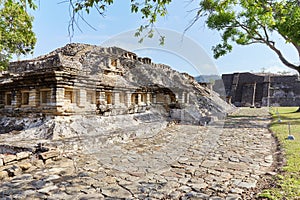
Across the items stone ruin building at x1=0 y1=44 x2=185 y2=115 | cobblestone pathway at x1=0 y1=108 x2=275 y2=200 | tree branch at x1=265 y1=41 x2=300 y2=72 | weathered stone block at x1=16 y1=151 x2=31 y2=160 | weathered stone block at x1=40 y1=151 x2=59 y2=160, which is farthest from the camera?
tree branch at x1=265 y1=41 x2=300 y2=72

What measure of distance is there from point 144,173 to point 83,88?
12.0 ft

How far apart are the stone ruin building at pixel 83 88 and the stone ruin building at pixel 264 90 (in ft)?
77.7

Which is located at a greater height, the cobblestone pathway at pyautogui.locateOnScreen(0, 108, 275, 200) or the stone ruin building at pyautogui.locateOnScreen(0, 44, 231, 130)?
the stone ruin building at pyautogui.locateOnScreen(0, 44, 231, 130)

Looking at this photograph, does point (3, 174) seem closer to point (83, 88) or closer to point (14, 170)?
point (14, 170)

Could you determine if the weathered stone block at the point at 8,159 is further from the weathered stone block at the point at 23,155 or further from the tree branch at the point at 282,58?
the tree branch at the point at 282,58

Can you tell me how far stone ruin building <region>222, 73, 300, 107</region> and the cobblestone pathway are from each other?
95.9ft

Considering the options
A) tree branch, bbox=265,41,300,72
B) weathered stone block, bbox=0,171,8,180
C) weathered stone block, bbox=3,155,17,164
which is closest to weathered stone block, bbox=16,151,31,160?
weathered stone block, bbox=3,155,17,164

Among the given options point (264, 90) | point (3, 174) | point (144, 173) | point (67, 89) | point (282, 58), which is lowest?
point (144, 173)

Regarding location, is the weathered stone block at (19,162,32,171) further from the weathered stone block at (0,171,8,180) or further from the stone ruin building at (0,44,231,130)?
the stone ruin building at (0,44,231,130)

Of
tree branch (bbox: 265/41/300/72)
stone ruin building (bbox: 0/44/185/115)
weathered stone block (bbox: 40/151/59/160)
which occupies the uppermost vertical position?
tree branch (bbox: 265/41/300/72)

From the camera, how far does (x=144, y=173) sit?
3.88 metres

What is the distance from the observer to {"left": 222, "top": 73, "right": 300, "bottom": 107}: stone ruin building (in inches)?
1265

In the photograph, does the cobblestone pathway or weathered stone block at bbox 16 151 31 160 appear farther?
weathered stone block at bbox 16 151 31 160

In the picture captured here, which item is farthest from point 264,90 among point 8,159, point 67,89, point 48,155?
point 8,159
